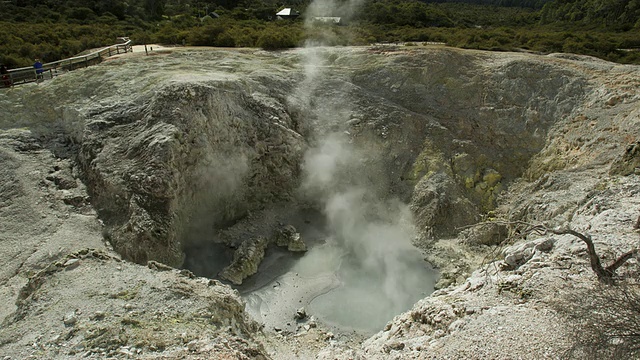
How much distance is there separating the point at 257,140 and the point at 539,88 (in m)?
11.0

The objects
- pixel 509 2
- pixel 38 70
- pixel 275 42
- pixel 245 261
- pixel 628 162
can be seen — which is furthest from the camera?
pixel 509 2

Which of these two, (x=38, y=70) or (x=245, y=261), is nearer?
(x=245, y=261)

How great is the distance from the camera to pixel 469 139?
16.3 m

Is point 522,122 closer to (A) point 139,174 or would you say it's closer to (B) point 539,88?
(B) point 539,88

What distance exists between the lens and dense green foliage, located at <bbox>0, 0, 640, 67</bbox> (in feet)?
72.0

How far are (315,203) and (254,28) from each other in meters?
15.4

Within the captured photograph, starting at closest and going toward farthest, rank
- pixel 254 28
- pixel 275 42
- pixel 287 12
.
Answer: pixel 275 42
pixel 254 28
pixel 287 12

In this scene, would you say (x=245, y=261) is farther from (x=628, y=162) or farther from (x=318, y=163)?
(x=628, y=162)

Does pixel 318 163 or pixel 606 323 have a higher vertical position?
pixel 606 323

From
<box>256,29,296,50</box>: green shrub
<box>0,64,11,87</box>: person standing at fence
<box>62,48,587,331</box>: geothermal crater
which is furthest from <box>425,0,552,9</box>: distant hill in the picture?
<box>0,64,11,87</box>: person standing at fence

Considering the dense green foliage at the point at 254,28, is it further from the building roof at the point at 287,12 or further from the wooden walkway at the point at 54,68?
the wooden walkway at the point at 54,68

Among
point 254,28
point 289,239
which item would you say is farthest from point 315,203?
point 254,28

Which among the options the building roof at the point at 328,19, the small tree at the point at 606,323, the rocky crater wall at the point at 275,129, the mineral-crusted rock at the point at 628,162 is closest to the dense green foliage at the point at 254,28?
the building roof at the point at 328,19

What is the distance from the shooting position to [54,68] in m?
17.1
